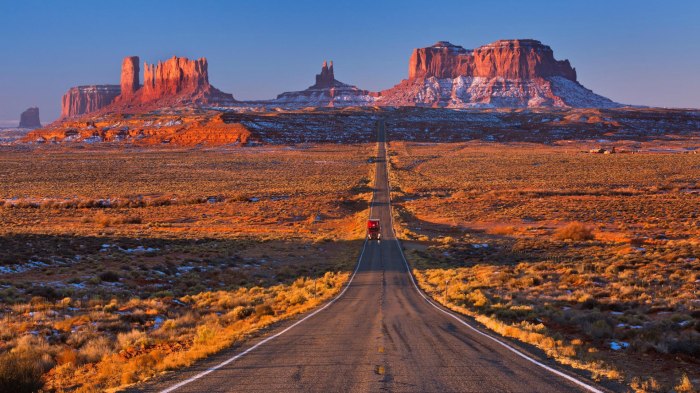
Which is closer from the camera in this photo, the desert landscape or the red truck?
the desert landscape

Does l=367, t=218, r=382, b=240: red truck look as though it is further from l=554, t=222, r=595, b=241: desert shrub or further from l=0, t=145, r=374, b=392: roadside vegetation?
l=554, t=222, r=595, b=241: desert shrub

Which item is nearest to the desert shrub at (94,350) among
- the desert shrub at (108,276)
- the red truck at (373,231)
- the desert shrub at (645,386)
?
the desert shrub at (108,276)

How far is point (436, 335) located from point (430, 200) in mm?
50470

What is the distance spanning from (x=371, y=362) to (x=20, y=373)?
6.25 meters

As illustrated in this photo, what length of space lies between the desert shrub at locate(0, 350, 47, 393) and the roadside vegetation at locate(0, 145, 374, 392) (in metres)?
0.03

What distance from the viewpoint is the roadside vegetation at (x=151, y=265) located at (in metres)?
11.5

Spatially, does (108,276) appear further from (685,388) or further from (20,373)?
(685,388)

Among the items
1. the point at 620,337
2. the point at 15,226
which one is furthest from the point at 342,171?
the point at 620,337

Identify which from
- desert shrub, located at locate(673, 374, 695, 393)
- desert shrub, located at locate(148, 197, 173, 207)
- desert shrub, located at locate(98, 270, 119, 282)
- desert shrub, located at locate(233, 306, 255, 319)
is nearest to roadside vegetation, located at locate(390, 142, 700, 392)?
desert shrub, located at locate(673, 374, 695, 393)

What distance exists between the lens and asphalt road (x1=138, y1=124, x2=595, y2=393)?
26.6ft

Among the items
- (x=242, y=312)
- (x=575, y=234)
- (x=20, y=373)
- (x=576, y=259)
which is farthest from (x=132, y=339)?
(x=575, y=234)

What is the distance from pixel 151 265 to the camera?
26.8 m

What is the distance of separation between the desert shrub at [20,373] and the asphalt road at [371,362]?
2.41m

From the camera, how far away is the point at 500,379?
8.52m
